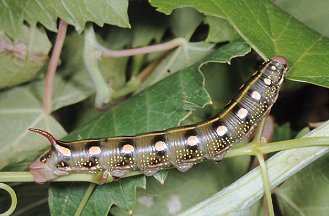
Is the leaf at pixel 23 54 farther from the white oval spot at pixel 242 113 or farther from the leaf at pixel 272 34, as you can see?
the white oval spot at pixel 242 113

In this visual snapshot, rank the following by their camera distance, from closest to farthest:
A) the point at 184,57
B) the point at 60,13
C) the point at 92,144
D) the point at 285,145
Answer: the point at 285,145
the point at 92,144
the point at 60,13
the point at 184,57

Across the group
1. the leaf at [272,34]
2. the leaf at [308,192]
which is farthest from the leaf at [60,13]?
the leaf at [308,192]

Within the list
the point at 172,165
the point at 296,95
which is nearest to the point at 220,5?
the point at 172,165

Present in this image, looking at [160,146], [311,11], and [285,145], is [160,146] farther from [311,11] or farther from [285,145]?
[311,11]

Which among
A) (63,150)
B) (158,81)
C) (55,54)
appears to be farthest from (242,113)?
(55,54)

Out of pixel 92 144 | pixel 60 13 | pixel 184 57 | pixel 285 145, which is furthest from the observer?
pixel 184 57

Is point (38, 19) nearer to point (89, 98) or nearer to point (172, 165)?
point (89, 98)
